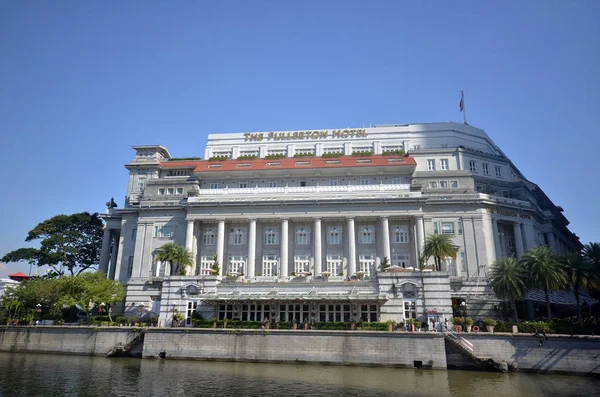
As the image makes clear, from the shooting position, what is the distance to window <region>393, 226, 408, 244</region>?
6238 cm

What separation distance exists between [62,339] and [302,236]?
33375 mm

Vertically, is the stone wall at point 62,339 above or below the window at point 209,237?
below

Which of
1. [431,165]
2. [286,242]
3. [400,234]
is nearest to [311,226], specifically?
[286,242]

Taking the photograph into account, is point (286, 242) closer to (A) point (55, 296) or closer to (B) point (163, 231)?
(B) point (163, 231)

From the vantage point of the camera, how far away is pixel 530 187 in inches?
3150

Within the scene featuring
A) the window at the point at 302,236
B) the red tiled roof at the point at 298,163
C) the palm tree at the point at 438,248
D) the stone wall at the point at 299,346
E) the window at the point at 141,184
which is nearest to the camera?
the stone wall at the point at 299,346

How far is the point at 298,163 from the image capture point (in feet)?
234

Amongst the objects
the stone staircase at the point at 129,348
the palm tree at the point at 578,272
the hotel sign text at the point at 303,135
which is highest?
the hotel sign text at the point at 303,135

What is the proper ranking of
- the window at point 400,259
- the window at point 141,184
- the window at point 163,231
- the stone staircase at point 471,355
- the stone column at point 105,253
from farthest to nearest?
1. the window at point 141,184
2. the stone column at point 105,253
3. the window at point 163,231
4. the window at point 400,259
5. the stone staircase at point 471,355

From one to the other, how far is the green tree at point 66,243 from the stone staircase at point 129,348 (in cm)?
4301

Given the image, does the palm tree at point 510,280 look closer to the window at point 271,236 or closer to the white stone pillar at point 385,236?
the white stone pillar at point 385,236

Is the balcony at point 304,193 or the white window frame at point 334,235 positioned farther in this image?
the white window frame at point 334,235

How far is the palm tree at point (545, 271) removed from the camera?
148ft

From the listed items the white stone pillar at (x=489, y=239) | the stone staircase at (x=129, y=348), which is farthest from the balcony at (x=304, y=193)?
the stone staircase at (x=129, y=348)
